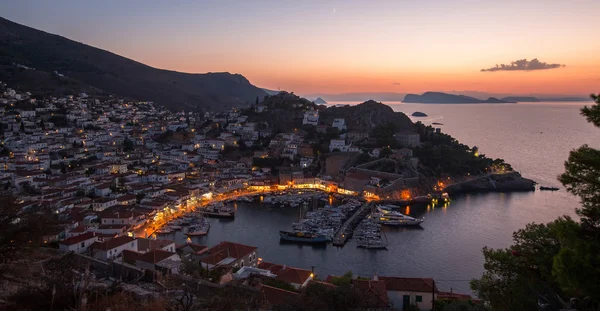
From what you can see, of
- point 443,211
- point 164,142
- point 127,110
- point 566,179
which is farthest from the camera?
point 127,110

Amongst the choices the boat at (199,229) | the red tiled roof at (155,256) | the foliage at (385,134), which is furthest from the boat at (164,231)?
the foliage at (385,134)

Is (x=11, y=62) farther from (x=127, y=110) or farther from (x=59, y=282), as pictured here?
(x=59, y=282)

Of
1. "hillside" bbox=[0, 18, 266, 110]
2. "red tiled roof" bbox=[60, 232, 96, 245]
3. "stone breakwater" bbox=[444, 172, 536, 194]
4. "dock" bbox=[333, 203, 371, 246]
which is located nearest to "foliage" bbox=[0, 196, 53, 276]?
"red tiled roof" bbox=[60, 232, 96, 245]

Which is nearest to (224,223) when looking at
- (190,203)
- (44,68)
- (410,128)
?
(190,203)

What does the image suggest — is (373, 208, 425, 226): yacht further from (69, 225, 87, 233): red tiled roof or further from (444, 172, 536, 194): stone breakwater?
(69, 225, 87, 233): red tiled roof

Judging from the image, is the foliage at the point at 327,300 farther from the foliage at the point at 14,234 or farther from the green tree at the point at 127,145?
the green tree at the point at 127,145

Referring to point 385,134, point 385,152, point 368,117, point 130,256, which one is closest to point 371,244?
point 130,256

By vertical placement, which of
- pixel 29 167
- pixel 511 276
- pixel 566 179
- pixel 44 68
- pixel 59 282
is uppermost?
pixel 44 68
